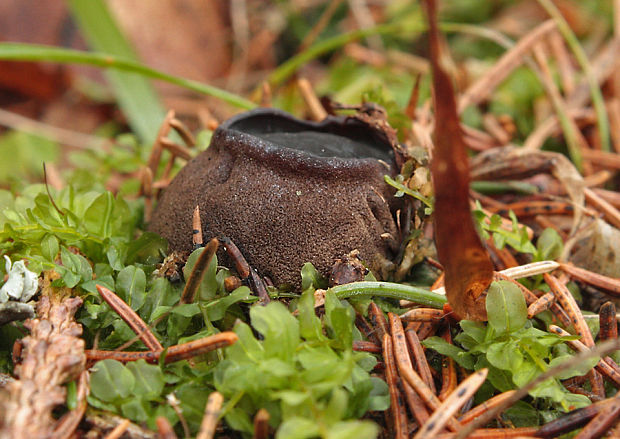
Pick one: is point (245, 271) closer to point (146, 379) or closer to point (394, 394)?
point (146, 379)

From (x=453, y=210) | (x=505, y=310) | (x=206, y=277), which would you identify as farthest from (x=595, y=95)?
(x=206, y=277)

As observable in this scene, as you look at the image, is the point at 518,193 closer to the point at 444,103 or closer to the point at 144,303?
the point at 444,103

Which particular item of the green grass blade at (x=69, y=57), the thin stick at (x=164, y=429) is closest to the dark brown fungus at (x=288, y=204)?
the thin stick at (x=164, y=429)

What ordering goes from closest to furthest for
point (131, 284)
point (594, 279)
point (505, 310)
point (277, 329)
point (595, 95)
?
1. point (277, 329)
2. point (505, 310)
3. point (131, 284)
4. point (594, 279)
5. point (595, 95)

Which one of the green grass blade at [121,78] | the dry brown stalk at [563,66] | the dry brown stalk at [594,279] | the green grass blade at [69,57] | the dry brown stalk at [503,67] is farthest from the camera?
the green grass blade at [121,78]

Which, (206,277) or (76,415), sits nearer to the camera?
(76,415)

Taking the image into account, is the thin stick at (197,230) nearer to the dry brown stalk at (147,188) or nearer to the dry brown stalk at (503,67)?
the dry brown stalk at (147,188)

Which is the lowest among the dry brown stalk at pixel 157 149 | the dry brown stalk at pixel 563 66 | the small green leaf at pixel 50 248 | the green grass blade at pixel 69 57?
the small green leaf at pixel 50 248

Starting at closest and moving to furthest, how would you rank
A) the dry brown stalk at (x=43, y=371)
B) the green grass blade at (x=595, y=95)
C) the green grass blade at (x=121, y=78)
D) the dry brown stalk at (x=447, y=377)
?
the dry brown stalk at (x=43, y=371), the dry brown stalk at (x=447, y=377), the green grass blade at (x=595, y=95), the green grass blade at (x=121, y=78)

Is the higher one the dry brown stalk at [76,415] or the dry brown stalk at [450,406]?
the dry brown stalk at [76,415]
